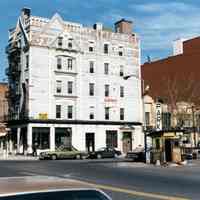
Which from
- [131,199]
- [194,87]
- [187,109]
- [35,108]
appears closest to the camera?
[131,199]

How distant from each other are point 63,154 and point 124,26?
26.1 meters

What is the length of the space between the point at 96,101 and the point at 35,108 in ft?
29.2

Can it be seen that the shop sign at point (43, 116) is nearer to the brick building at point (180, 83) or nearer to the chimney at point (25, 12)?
the chimney at point (25, 12)

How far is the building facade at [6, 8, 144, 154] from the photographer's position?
196 feet

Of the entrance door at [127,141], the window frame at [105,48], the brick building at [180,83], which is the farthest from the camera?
the brick building at [180,83]

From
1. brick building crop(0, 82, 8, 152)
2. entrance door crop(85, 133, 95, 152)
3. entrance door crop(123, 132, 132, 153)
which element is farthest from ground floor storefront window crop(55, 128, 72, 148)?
brick building crop(0, 82, 8, 152)

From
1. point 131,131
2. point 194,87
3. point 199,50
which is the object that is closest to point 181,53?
point 199,50

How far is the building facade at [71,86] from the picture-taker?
59688 millimetres

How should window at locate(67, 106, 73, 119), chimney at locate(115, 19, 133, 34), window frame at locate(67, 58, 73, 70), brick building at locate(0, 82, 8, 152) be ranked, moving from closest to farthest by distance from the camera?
window at locate(67, 106, 73, 119), window frame at locate(67, 58, 73, 70), brick building at locate(0, 82, 8, 152), chimney at locate(115, 19, 133, 34)

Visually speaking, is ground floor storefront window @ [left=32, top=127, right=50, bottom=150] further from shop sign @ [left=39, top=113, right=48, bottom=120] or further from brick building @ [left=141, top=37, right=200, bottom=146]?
brick building @ [left=141, top=37, right=200, bottom=146]

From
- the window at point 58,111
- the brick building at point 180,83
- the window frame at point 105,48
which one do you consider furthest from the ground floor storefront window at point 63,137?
the brick building at point 180,83

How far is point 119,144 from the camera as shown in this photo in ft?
217

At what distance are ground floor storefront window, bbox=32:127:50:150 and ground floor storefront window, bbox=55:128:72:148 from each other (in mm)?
1354

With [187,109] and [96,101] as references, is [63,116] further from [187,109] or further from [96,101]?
[187,109]
